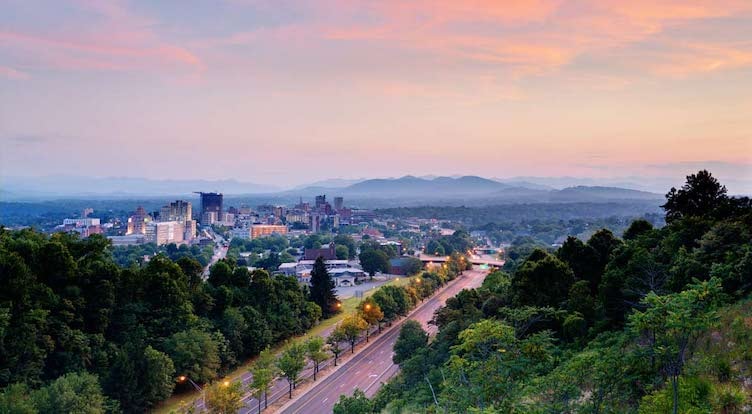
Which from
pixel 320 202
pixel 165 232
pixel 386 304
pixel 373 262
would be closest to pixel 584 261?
pixel 386 304

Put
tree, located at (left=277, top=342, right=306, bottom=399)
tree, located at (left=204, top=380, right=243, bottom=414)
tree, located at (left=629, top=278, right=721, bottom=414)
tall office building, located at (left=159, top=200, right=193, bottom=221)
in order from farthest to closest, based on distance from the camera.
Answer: tall office building, located at (left=159, top=200, right=193, bottom=221), tree, located at (left=277, top=342, right=306, bottom=399), tree, located at (left=204, top=380, right=243, bottom=414), tree, located at (left=629, top=278, right=721, bottom=414)

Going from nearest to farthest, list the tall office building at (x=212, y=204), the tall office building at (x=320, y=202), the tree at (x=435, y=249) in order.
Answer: the tree at (x=435, y=249)
the tall office building at (x=320, y=202)
the tall office building at (x=212, y=204)

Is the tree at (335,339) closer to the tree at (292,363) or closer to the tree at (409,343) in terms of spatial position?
the tree at (292,363)

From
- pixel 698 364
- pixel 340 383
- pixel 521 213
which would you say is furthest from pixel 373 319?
pixel 521 213

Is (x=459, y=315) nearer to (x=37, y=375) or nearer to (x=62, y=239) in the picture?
(x=37, y=375)

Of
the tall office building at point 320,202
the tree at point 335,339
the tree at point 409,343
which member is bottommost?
the tree at point 335,339

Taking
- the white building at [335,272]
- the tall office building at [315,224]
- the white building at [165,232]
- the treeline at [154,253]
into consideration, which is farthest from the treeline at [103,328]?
the tall office building at [315,224]

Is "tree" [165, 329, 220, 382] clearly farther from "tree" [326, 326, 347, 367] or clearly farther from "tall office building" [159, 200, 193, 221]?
"tall office building" [159, 200, 193, 221]

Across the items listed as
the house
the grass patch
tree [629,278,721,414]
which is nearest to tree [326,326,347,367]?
the grass patch
